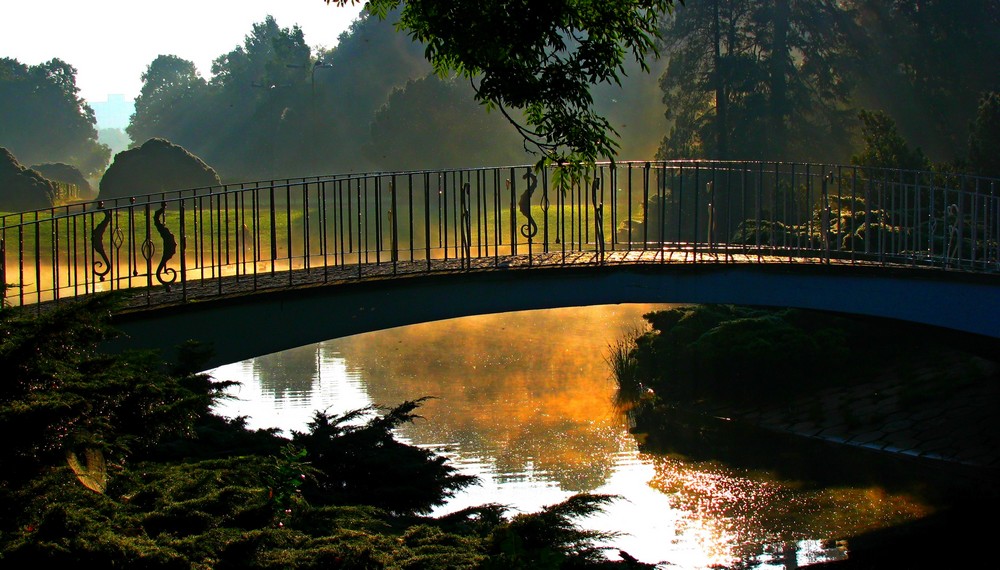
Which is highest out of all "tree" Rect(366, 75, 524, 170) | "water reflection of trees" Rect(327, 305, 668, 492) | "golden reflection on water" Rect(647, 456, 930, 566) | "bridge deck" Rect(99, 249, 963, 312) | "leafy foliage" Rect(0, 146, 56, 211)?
"tree" Rect(366, 75, 524, 170)

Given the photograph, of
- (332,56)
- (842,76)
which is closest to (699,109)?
(842,76)

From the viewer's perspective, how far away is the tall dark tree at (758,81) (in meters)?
39.1

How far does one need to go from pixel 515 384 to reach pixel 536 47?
12.5m

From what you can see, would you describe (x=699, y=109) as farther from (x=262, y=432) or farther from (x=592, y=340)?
(x=262, y=432)

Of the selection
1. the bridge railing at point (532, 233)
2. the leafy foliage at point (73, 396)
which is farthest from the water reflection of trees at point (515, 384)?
the leafy foliage at point (73, 396)

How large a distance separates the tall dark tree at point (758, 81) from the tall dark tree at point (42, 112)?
50785 millimetres

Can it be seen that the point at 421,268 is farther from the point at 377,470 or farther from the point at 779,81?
the point at 779,81

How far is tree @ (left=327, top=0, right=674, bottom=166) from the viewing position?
10766 mm

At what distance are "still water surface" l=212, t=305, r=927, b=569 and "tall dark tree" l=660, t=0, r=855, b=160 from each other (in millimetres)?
11942

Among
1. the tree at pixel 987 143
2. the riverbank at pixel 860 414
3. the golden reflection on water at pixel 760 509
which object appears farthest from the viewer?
the tree at pixel 987 143

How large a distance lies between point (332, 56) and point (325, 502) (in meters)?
71.8

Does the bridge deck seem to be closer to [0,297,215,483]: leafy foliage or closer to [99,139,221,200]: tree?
[0,297,215,483]: leafy foliage

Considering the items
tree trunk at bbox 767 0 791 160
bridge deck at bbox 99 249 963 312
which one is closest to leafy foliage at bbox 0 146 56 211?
tree trunk at bbox 767 0 791 160

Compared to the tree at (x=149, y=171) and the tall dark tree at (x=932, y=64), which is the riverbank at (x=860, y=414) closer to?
the tall dark tree at (x=932, y=64)
